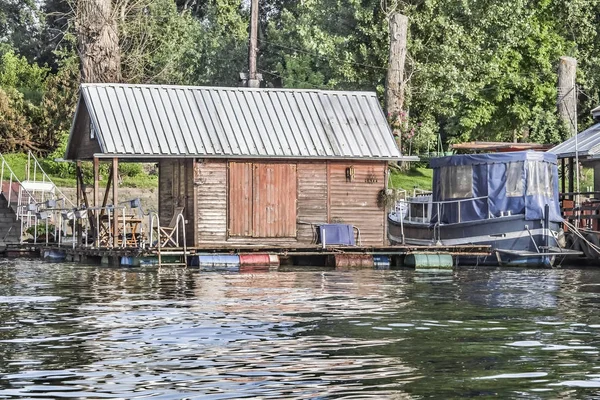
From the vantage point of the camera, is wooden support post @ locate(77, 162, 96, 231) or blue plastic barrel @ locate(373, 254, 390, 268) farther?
wooden support post @ locate(77, 162, 96, 231)

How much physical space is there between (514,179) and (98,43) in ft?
67.8

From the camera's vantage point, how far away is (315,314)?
20.8 metres

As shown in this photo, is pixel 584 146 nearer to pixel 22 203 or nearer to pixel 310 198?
pixel 310 198

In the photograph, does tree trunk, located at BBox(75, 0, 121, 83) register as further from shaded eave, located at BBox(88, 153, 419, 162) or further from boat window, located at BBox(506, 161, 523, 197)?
boat window, located at BBox(506, 161, 523, 197)

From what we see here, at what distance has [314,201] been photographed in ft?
129

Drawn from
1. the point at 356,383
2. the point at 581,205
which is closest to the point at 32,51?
the point at 581,205

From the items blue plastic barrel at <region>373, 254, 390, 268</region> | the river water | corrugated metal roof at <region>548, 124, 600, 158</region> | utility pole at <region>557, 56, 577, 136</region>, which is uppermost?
utility pole at <region>557, 56, 577, 136</region>

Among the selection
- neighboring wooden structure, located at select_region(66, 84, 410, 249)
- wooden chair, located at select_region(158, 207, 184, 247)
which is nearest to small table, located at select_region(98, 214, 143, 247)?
wooden chair, located at select_region(158, 207, 184, 247)

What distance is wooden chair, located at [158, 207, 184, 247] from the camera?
3566cm

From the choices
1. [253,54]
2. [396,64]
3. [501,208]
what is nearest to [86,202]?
[253,54]

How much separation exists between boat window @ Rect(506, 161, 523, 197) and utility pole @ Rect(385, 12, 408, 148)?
53.8 ft

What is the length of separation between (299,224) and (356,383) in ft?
84.9

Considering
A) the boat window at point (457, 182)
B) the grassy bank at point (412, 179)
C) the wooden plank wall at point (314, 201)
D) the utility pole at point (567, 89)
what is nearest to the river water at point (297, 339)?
the wooden plank wall at point (314, 201)

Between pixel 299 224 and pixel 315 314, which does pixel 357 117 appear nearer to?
pixel 299 224
